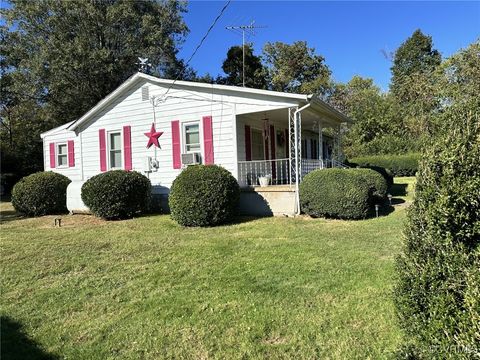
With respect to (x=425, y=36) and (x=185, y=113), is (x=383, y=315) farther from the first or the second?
(x=425, y=36)

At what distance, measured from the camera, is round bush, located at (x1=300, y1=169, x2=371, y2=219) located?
9141 mm

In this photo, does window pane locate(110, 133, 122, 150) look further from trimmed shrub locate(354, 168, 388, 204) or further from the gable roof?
trimmed shrub locate(354, 168, 388, 204)

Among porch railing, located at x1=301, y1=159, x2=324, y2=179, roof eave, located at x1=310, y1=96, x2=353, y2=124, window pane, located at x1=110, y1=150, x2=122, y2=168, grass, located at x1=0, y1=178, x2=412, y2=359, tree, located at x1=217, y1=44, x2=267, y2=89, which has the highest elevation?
tree, located at x1=217, y1=44, x2=267, y2=89

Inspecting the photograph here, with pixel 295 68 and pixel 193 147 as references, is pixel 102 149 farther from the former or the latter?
pixel 295 68

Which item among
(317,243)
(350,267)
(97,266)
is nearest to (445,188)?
(350,267)

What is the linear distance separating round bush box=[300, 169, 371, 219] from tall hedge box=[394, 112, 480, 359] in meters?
6.75

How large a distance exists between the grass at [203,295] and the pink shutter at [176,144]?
4.40 m

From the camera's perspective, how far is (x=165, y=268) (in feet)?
19.3

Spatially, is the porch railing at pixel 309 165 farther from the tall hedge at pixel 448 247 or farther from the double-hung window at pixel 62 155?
the tall hedge at pixel 448 247

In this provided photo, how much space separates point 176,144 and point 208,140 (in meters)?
1.17

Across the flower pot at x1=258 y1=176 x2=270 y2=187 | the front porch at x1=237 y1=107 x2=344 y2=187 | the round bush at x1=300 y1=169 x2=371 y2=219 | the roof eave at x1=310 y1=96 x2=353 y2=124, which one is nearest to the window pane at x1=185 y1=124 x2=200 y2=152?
the front porch at x1=237 y1=107 x2=344 y2=187

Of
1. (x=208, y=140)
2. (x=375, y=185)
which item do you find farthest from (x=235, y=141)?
(x=375, y=185)

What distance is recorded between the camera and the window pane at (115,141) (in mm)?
13903

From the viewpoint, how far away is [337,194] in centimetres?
927
